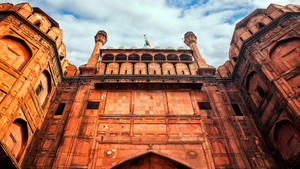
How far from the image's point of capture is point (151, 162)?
9.97 metres

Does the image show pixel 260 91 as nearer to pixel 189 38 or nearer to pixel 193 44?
pixel 193 44

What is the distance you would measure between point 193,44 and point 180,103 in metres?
9.48

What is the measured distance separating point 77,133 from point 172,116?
600cm

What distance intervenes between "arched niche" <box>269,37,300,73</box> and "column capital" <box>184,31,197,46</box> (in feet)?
31.2

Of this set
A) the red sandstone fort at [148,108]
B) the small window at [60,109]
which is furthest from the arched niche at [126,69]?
the small window at [60,109]

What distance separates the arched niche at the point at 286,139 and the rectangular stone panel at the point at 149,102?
6.90m

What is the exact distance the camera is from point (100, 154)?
978 centimetres

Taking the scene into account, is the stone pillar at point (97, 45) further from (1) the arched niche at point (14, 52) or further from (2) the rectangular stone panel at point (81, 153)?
(2) the rectangular stone panel at point (81, 153)

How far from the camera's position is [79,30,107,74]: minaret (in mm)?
15148

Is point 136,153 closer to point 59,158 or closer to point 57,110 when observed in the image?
point 59,158

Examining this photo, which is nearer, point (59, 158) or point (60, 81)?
point (59, 158)

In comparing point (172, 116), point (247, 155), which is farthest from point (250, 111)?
point (172, 116)

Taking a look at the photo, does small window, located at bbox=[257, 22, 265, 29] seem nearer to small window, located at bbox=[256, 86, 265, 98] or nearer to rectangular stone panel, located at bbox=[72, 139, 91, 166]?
small window, located at bbox=[256, 86, 265, 98]

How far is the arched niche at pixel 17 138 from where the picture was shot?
332 inches
